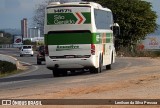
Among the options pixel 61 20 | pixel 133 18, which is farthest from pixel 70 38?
pixel 133 18

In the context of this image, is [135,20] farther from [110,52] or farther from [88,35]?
[88,35]

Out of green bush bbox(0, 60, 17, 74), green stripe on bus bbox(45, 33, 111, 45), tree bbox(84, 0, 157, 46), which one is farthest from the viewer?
tree bbox(84, 0, 157, 46)

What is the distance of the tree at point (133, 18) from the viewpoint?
6725 cm

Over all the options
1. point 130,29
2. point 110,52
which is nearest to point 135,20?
point 130,29

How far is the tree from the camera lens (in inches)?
2648

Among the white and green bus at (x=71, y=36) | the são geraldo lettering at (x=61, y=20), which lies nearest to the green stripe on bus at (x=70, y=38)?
the white and green bus at (x=71, y=36)

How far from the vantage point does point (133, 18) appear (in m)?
66.9

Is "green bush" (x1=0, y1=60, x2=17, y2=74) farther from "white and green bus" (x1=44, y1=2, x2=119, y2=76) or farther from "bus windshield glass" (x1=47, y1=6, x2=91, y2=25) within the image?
"bus windshield glass" (x1=47, y1=6, x2=91, y2=25)

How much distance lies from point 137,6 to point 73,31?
140 ft

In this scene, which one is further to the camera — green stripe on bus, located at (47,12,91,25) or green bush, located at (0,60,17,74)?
green bush, located at (0,60,17,74)

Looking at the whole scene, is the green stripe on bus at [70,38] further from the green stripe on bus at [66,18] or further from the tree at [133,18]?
the tree at [133,18]

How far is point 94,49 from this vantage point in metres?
26.6

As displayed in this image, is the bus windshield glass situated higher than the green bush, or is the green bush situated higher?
the bus windshield glass

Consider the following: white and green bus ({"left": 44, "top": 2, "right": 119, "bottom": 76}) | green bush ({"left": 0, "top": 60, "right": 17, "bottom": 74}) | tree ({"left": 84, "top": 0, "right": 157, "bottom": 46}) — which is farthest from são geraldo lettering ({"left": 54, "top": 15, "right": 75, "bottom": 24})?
tree ({"left": 84, "top": 0, "right": 157, "bottom": 46})
